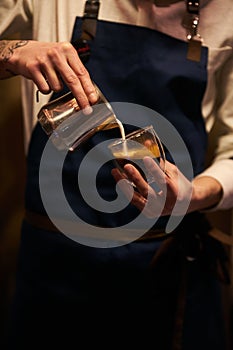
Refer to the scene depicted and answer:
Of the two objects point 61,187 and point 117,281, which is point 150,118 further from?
point 117,281

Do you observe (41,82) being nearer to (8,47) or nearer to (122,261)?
(8,47)

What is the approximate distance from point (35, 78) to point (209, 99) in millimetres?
382

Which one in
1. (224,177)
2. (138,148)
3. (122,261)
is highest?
(138,148)

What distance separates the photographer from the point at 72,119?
2.47 feet

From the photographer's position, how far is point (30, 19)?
0.97 m

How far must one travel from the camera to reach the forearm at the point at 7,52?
824mm

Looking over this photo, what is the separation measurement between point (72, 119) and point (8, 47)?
19cm

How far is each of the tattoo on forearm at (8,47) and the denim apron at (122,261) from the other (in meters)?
0.14

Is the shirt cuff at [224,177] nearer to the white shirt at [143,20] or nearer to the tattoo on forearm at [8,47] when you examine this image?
the white shirt at [143,20]

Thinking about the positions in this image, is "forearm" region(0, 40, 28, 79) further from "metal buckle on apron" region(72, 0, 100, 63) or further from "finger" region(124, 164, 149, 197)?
"finger" region(124, 164, 149, 197)

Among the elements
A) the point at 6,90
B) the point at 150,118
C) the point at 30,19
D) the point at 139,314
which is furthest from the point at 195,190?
the point at 6,90

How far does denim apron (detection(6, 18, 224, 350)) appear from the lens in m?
0.94

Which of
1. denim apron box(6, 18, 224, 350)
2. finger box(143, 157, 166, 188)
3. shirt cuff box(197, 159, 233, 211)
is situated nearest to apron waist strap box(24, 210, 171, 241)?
denim apron box(6, 18, 224, 350)

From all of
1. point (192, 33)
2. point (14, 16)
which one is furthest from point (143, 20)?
point (14, 16)
